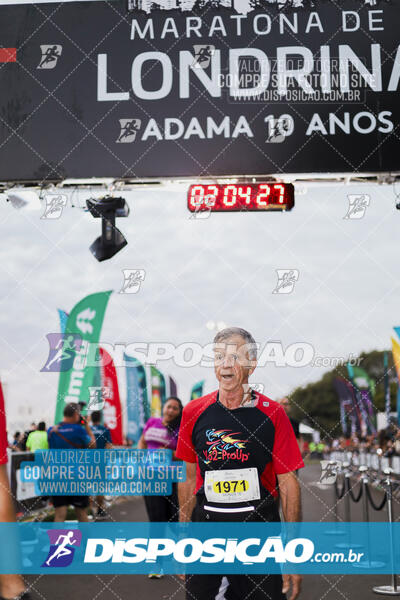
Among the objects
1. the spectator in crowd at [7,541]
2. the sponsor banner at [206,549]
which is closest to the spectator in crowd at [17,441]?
the sponsor banner at [206,549]

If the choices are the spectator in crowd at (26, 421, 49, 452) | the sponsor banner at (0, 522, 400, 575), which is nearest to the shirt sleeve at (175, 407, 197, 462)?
the sponsor banner at (0, 522, 400, 575)

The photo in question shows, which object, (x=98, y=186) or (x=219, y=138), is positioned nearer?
(x=219, y=138)

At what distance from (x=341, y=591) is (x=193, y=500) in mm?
2976

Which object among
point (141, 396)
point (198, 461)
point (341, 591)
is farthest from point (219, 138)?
point (141, 396)

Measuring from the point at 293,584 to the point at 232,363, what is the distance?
51.5 inches

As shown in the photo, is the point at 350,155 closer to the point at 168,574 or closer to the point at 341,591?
the point at 341,591

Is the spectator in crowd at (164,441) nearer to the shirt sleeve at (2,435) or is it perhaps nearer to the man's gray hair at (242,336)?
the man's gray hair at (242,336)

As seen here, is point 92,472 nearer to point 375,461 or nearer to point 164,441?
point 164,441

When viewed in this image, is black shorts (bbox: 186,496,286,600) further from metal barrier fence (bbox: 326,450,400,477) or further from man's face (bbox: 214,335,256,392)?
metal barrier fence (bbox: 326,450,400,477)

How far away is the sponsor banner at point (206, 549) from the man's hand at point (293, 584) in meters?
0.09

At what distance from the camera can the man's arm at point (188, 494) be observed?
14.1ft

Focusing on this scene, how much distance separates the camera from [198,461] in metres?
4.23

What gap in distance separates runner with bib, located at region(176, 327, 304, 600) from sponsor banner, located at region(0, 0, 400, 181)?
2.68 meters

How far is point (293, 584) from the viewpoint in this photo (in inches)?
155
